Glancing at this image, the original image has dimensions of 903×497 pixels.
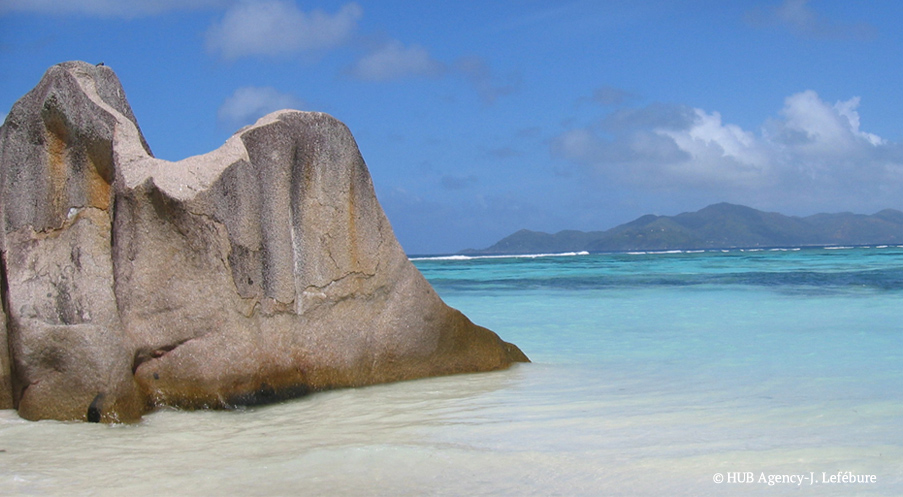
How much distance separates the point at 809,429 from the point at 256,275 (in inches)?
129

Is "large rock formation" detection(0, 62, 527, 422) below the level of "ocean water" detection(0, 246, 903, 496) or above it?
above

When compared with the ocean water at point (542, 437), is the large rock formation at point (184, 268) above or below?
above

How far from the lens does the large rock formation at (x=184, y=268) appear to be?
4.14 m

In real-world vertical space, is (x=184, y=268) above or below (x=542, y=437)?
above

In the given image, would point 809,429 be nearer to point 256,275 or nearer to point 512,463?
point 512,463

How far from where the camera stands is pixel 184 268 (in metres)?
4.36

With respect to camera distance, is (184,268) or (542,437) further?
(184,268)

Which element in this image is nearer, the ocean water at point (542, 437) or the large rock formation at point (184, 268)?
the ocean water at point (542, 437)

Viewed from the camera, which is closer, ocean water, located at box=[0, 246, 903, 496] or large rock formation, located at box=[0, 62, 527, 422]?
ocean water, located at box=[0, 246, 903, 496]

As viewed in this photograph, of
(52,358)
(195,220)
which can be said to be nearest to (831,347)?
(195,220)

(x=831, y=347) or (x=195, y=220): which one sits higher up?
(x=195, y=220)

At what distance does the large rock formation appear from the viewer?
4137mm

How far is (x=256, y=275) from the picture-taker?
457 centimetres

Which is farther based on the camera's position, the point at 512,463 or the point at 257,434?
the point at 257,434
